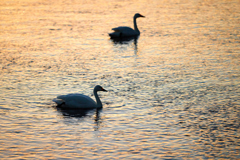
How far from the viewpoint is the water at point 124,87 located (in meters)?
13.2

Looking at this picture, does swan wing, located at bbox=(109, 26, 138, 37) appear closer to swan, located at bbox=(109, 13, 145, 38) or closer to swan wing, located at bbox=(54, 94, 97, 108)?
swan, located at bbox=(109, 13, 145, 38)

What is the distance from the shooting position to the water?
1320cm

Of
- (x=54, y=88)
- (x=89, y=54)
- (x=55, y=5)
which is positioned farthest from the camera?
(x=55, y=5)

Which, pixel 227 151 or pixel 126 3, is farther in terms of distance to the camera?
pixel 126 3

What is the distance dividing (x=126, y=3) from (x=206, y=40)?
2294 centimetres

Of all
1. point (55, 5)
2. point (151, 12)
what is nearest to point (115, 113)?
point (151, 12)

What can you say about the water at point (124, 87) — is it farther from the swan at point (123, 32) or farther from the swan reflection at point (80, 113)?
the swan at point (123, 32)

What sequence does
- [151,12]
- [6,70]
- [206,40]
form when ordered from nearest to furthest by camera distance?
[6,70] < [206,40] < [151,12]

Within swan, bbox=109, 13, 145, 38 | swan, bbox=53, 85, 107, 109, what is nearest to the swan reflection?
swan, bbox=53, 85, 107, 109

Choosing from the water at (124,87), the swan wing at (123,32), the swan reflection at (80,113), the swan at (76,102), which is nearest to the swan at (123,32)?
the swan wing at (123,32)

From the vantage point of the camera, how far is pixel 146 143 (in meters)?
13.2

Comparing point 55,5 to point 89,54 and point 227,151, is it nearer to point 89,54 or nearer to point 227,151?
point 89,54

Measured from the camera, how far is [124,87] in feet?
63.1

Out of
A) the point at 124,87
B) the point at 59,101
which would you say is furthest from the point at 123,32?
the point at 59,101
